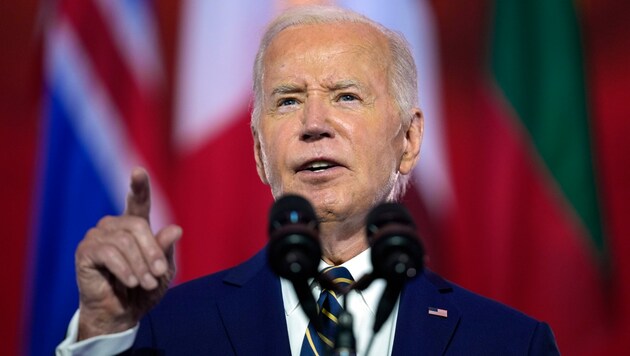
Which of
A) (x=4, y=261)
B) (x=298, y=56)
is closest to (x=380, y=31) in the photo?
(x=298, y=56)

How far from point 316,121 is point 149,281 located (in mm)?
739

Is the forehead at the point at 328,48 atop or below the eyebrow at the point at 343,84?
atop

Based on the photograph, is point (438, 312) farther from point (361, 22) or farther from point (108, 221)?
point (108, 221)

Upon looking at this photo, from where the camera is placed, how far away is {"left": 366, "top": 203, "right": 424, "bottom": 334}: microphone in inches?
54.9

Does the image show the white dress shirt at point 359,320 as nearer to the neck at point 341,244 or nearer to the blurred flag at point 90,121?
the neck at point 341,244

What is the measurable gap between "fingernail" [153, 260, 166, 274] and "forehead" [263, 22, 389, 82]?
2.81 ft

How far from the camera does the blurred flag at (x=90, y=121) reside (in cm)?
363

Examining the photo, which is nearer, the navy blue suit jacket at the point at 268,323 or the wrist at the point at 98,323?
the wrist at the point at 98,323

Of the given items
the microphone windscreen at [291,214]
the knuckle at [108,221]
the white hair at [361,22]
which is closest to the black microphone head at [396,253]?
the microphone windscreen at [291,214]

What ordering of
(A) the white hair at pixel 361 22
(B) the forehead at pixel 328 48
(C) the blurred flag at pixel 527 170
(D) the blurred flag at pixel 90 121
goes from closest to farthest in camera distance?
1. (B) the forehead at pixel 328 48
2. (A) the white hair at pixel 361 22
3. (D) the blurred flag at pixel 90 121
4. (C) the blurred flag at pixel 527 170

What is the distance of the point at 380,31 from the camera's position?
2.35 metres

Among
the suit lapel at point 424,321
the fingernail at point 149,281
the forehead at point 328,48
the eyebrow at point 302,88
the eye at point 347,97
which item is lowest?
the suit lapel at point 424,321

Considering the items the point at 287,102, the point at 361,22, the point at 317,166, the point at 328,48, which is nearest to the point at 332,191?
the point at 317,166

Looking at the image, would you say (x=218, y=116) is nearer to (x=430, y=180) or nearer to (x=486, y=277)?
(x=430, y=180)
